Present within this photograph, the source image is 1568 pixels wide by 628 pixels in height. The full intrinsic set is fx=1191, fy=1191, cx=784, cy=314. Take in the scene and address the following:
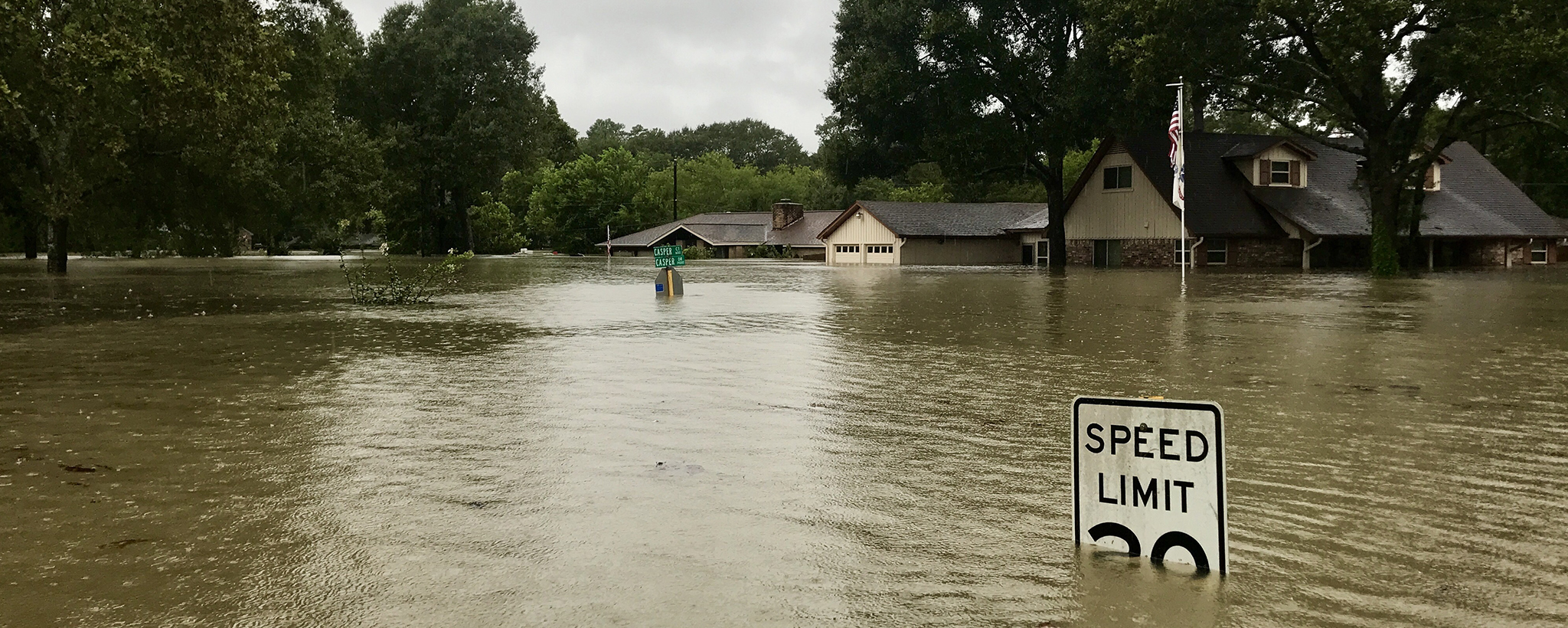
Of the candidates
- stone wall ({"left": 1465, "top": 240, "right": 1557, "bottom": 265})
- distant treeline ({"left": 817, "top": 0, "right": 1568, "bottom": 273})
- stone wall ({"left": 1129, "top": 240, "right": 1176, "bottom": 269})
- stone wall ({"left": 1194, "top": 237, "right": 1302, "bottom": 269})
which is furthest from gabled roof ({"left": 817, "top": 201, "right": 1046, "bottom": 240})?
stone wall ({"left": 1465, "top": 240, "right": 1557, "bottom": 265})

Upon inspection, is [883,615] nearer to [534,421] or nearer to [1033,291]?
[534,421]

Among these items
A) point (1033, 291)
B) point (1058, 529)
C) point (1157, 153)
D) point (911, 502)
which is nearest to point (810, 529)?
point (911, 502)

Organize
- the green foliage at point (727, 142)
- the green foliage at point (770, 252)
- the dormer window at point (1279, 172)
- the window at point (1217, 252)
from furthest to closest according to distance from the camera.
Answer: the green foliage at point (727, 142), the green foliage at point (770, 252), the dormer window at point (1279, 172), the window at point (1217, 252)

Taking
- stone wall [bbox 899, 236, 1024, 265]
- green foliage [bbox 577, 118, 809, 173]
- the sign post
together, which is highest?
green foliage [bbox 577, 118, 809, 173]

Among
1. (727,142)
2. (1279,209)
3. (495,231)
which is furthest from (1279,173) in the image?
(727,142)

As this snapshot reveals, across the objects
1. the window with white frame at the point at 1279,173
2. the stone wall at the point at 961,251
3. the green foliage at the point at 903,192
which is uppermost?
the green foliage at the point at 903,192

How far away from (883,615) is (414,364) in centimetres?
1058

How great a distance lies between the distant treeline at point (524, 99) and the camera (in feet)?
93.1

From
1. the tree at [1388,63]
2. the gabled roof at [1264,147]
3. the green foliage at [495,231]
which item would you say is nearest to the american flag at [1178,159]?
the tree at [1388,63]

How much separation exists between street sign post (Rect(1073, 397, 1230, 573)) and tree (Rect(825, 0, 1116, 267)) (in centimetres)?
5352

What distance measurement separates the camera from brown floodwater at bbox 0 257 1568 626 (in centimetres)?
486

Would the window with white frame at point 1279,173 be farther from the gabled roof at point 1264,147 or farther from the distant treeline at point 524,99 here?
the distant treeline at point 524,99

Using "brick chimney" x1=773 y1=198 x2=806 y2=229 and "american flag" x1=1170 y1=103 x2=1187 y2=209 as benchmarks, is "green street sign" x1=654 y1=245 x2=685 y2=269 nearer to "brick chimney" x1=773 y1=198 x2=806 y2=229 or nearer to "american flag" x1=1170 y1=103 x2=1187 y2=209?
"american flag" x1=1170 y1=103 x2=1187 y2=209

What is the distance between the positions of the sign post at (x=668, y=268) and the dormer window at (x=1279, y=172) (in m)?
37.4
